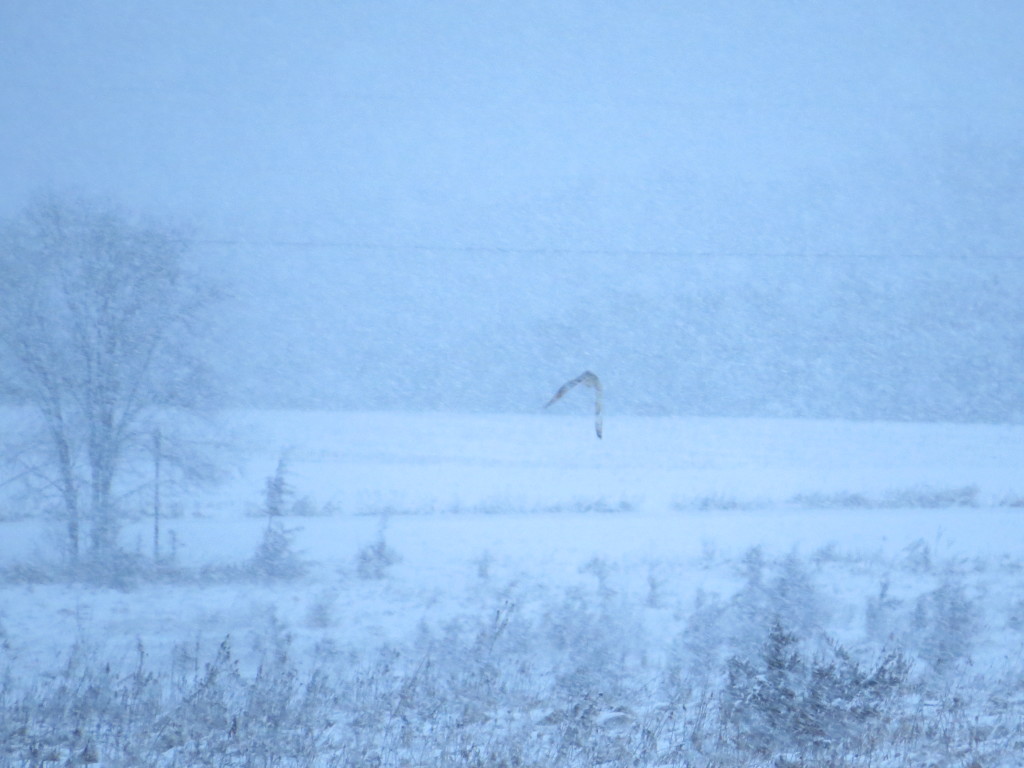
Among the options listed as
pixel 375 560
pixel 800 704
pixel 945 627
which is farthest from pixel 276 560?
pixel 945 627

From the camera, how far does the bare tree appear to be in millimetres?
11219

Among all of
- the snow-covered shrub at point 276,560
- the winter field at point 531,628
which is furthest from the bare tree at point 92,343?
the snow-covered shrub at point 276,560

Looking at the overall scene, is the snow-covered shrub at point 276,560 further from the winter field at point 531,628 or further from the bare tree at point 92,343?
the bare tree at point 92,343

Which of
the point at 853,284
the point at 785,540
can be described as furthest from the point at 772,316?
the point at 785,540

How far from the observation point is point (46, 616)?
334 inches

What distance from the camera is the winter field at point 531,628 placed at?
471 cm

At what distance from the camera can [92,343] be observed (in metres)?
11.4

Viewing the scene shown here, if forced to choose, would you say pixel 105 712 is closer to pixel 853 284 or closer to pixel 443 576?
pixel 443 576

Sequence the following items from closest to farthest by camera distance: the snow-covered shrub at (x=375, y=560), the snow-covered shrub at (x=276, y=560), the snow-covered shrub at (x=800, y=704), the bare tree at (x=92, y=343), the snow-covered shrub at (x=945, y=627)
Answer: the snow-covered shrub at (x=800, y=704) → the snow-covered shrub at (x=945, y=627) → the snow-covered shrub at (x=276, y=560) → the snow-covered shrub at (x=375, y=560) → the bare tree at (x=92, y=343)

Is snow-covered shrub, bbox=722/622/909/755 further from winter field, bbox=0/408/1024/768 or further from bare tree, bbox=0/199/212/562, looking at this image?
bare tree, bbox=0/199/212/562

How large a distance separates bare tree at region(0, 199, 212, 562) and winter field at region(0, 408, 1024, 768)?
0.96 m

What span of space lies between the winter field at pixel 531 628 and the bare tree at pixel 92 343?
956 millimetres

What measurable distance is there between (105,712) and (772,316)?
33373mm

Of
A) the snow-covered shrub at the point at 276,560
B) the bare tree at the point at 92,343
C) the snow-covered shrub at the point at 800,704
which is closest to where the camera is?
the snow-covered shrub at the point at 800,704
